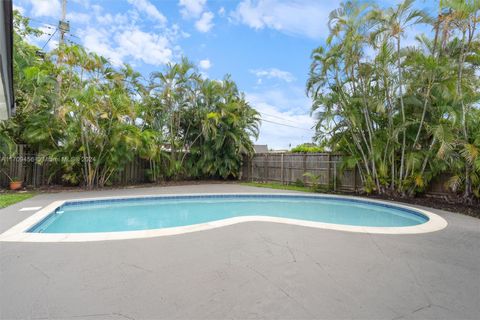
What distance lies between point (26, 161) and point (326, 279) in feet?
36.7

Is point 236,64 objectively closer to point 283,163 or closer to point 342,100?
point 283,163

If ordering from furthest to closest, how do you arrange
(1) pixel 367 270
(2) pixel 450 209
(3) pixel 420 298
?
(2) pixel 450 209 → (1) pixel 367 270 → (3) pixel 420 298

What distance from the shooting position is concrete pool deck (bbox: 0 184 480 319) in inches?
77.7

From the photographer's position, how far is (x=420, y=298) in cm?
217

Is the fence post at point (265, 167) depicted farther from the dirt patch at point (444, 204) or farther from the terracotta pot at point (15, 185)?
the terracotta pot at point (15, 185)

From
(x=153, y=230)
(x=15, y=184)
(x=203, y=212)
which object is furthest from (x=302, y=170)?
(x=15, y=184)

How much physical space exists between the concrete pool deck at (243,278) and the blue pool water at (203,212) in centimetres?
199

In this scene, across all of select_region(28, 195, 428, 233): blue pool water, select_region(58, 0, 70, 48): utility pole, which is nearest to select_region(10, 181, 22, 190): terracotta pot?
select_region(28, 195, 428, 233): blue pool water

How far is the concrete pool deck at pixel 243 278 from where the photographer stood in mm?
1973

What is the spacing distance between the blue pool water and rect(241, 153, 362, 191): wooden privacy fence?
193 centimetres

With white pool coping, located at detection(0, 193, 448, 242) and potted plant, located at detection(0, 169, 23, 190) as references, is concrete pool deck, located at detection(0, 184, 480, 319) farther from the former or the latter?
potted plant, located at detection(0, 169, 23, 190)

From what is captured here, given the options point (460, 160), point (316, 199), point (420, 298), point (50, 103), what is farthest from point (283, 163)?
point (420, 298)

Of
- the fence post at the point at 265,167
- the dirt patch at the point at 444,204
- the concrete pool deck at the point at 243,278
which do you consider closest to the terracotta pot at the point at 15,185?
the concrete pool deck at the point at 243,278

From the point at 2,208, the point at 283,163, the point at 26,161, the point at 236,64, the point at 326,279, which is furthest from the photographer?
the point at 236,64
